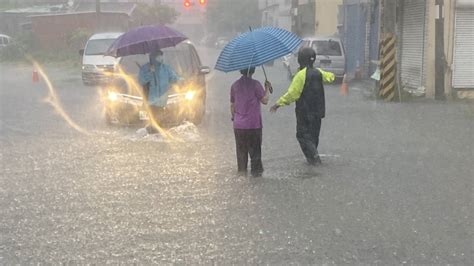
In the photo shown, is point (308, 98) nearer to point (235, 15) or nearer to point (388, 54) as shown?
point (388, 54)

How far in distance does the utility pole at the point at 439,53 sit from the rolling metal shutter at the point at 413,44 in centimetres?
87

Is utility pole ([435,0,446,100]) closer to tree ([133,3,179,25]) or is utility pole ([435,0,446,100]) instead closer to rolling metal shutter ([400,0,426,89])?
rolling metal shutter ([400,0,426,89])

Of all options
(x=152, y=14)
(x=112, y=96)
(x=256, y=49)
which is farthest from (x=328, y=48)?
(x=152, y=14)

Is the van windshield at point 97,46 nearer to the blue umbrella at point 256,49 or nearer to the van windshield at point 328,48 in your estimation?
the van windshield at point 328,48

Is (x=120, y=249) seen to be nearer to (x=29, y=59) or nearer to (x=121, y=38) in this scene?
(x=121, y=38)

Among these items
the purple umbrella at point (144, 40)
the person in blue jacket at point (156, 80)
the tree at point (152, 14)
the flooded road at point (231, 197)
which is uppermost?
the tree at point (152, 14)

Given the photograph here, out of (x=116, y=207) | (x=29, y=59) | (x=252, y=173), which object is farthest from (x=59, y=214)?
(x=29, y=59)

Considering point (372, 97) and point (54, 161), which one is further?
point (372, 97)

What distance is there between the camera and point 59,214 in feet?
21.7

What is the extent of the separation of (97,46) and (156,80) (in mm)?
15084

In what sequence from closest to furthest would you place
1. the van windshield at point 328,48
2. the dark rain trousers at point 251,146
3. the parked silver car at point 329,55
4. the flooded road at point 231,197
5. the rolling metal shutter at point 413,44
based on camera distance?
the flooded road at point 231,197 < the dark rain trousers at point 251,146 < the rolling metal shutter at point 413,44 < the parked silver car at point 329,55 < the van windshield at point 328,48

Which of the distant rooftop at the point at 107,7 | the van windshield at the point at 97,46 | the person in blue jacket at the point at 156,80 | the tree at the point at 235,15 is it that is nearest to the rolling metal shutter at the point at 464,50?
the person in blue jacket at the point at 156,80

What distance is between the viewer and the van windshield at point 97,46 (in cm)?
2445

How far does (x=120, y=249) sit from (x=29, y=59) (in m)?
40.9
